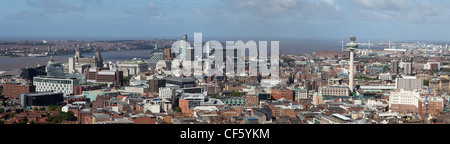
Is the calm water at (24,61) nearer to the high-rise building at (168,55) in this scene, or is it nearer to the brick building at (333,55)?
the high-rise building at (168,55)

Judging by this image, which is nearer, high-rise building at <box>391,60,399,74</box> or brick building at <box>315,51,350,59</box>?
high-rise building at <box>391,60,399,74</box>

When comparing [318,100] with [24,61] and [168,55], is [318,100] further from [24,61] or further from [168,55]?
[24,61]

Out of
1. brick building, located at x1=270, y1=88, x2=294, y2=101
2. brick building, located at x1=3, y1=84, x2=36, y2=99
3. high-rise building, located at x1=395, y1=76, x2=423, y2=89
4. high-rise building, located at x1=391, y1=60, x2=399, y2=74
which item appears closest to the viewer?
brick building, located at x1=270, y1=88, x2=294, y2=101

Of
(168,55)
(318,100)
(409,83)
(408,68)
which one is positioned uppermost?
(168,55)

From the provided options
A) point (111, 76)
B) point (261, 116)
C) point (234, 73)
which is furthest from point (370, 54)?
point (261, 116)

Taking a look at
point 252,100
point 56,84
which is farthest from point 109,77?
point 252,100

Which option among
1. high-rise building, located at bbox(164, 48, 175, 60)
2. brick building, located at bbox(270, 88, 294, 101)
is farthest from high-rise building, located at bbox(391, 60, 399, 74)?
brick building, located at bbox(270, 88, 294, 101)
